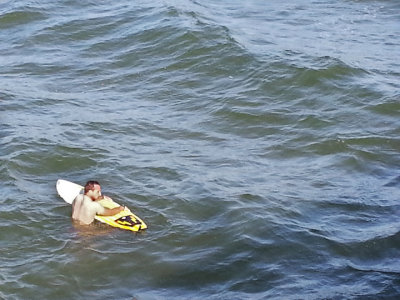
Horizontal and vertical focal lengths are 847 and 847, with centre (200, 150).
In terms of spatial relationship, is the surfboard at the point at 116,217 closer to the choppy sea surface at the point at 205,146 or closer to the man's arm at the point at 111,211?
the man's arm at the point at 111,211

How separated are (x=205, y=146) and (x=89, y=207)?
4.17 meters

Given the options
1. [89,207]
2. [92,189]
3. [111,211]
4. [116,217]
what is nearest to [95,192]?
[92,189]

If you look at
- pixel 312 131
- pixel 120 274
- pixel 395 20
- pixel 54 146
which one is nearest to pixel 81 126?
pixel 54 146

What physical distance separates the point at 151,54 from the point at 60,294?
38.2 feet

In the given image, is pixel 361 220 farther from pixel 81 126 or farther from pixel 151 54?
pixel 151 54

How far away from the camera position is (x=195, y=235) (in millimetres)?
13641

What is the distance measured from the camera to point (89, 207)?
13742mm

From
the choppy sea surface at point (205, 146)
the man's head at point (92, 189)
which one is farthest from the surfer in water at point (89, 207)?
the choppy sea surface at point (205, 146)

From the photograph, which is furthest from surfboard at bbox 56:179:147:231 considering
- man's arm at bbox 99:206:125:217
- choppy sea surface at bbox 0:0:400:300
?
choppy sea surface at bbox 0:0:400:300

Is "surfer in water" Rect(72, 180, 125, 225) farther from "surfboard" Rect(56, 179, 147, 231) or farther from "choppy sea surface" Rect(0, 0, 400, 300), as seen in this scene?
"choppy sea surface" Rect(0, 0, 400, 300)

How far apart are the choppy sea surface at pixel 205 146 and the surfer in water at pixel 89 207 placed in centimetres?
20

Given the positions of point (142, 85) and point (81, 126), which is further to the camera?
point (142, 85)

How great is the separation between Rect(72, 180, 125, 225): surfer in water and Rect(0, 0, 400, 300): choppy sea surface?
0.66 ft

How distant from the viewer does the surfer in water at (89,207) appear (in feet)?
45.2
